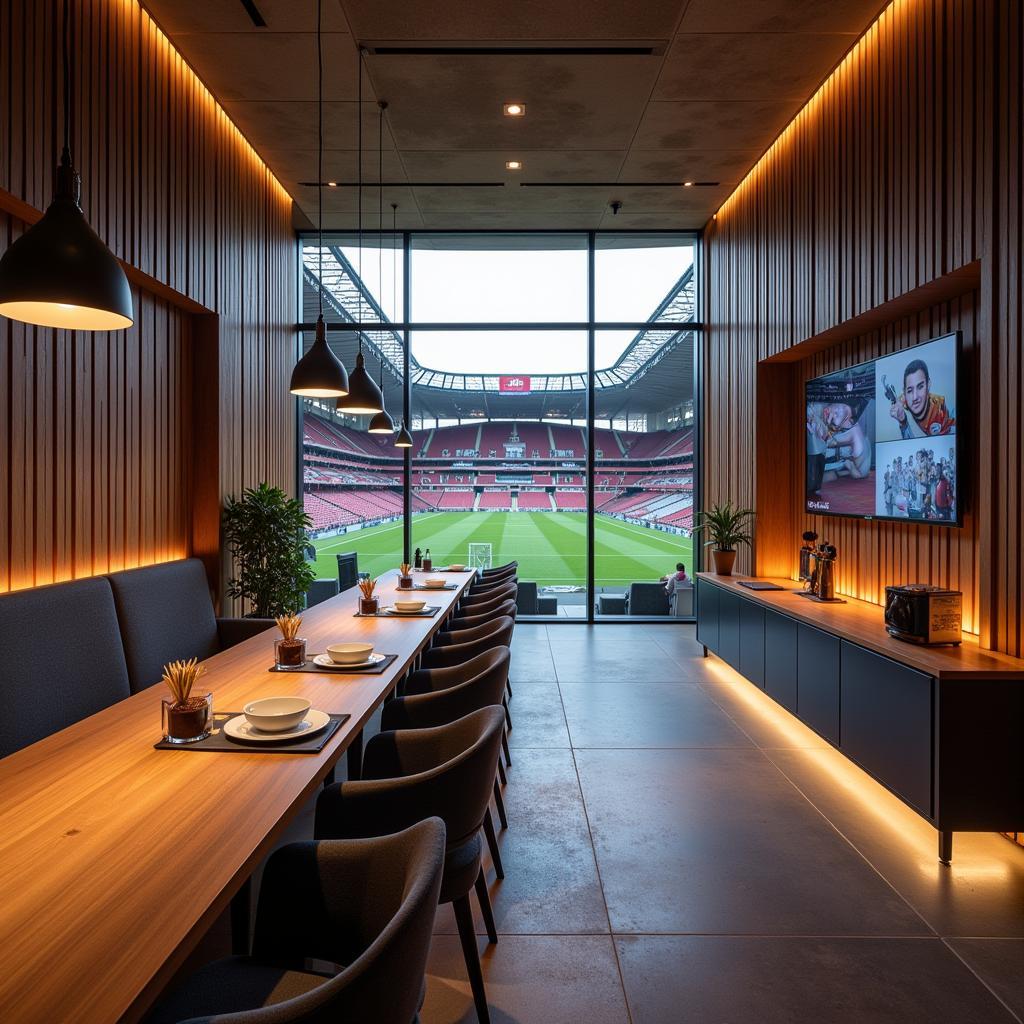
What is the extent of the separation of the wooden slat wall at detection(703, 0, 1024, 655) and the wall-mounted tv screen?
11 cm

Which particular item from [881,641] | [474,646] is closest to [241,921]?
[474,646]

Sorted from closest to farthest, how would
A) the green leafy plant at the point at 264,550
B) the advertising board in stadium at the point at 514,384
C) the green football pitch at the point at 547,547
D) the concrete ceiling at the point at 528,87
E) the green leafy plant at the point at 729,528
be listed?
1. the concrete ceiling at the point at 528,87
2. the green leafy plant at the point at 264,550
3. the green leafy plant at the point at 729,528
4. the advertising board in stadium at the point at 514,384
5. the green football pitch at the point at 547,547

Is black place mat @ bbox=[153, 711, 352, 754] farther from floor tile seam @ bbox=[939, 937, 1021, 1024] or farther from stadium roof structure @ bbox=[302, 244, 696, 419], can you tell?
stadium roof structure @ bbox=[302, 244, 696, 419]

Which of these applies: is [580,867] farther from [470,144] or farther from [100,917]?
[470,144]

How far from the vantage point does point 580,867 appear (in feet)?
8.79

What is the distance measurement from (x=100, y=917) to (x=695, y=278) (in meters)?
7.48

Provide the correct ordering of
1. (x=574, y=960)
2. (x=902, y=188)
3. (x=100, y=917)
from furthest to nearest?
(x=902, y=188) → (x=574, y=960) → (x=100, y=917)

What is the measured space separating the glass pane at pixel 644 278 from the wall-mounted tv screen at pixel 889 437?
8.78 ft

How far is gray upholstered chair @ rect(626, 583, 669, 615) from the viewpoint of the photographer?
7.68 m

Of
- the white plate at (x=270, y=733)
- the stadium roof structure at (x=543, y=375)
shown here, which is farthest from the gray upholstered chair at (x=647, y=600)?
the white plate at (x=270, y=733)

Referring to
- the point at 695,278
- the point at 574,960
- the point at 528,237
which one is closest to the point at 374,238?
the point at 528,237

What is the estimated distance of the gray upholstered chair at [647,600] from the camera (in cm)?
768

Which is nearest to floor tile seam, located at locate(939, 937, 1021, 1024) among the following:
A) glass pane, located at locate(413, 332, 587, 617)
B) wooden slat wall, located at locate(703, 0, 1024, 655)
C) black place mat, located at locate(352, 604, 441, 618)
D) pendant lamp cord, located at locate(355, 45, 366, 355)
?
wooden slat wall, located at locate(703, 0, 1024, 655)

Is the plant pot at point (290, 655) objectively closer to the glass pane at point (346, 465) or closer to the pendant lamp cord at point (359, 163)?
the pendant lamp cord at point (359, 163)
